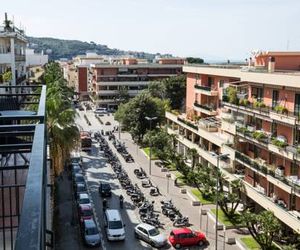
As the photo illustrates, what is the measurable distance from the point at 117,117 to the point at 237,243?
46.2 m

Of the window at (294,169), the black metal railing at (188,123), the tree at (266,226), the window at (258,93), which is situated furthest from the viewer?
the black metal railing at (188,123)

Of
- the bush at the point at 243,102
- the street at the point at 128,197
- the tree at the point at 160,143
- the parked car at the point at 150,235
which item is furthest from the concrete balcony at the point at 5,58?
the bush at the point at 243,102

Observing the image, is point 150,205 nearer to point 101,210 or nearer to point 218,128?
point 101,210

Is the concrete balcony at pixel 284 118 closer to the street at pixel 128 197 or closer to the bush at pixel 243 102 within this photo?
the bush at pixel 243 102

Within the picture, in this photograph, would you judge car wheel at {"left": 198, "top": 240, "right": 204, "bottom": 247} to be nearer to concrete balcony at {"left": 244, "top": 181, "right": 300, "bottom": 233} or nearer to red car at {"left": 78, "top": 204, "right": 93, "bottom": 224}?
concrete balcony at {"left": 244, "top": 181, "right": 300, "bottom": 233}

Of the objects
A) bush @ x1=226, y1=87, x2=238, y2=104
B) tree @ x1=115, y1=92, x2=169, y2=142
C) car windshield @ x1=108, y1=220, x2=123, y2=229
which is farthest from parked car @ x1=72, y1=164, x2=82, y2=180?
bush @ x1=226, y1=87, x2=238, y2=104

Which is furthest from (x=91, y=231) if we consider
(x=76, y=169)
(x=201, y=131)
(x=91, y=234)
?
(x=201, y=131)

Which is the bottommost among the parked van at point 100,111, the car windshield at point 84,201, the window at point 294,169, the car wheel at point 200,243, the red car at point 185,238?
the car wheel at point 200,243

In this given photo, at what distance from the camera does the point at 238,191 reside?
37594mm

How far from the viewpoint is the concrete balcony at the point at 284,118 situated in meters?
30.8

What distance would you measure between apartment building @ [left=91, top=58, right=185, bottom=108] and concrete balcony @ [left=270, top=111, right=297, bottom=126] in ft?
238

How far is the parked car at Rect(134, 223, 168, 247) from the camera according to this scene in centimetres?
3183

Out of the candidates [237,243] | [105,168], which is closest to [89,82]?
[105,168]

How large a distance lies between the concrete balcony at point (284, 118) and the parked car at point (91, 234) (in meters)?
15.5
